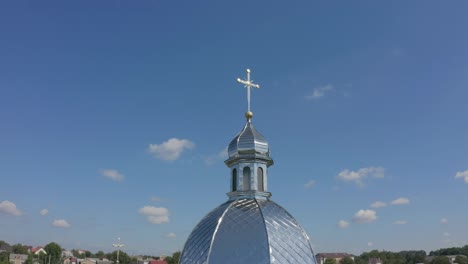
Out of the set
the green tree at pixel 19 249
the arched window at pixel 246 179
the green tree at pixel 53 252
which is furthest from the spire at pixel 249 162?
the green tree at pixel 19 249

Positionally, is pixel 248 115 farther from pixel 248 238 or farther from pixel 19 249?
pixel 19 249

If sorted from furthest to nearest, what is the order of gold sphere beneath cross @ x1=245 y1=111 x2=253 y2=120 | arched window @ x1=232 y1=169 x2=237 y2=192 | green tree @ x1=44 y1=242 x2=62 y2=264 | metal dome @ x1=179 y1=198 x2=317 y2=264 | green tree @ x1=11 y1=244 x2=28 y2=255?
1. green tree @ x1=11 y1=244 x2=28 y2=255
2. green tree @ x1=44 y1=242 x2=62 y2=264
3. gold sphere beneath cross @ x1=245 y1=111 x2=253 y2=120
4. arched window @ x1=232 y1=169 x2=237 y2=192
5. metal dome @ x1=179 y1=198 x2=317 y2=264

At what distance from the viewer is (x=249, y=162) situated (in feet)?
54.2

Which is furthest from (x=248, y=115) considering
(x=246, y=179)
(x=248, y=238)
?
(x=248, y=238)

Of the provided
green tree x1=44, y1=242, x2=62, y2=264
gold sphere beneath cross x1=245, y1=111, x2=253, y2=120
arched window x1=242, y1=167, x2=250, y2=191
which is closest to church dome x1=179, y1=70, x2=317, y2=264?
arched window x1=242, y1=167, x2=250, y2=191

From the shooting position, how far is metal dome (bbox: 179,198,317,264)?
12.8 m

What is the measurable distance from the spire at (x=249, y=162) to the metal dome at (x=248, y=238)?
3.90ft

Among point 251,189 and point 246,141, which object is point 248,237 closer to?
point 251,189

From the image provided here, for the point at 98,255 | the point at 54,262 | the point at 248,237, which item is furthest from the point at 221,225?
the point at 98,255

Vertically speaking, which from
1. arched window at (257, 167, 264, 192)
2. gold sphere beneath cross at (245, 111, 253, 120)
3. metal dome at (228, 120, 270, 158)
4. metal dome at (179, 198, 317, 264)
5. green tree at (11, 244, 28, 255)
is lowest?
green tree at (11, 244, 28, 255)

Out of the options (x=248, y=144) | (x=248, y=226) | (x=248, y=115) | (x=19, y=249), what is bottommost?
(x=19, y=249)

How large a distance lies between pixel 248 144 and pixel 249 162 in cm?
73

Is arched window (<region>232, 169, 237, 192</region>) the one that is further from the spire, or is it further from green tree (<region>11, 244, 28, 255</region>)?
green tree (<region>11, 244, 28, 255</region>)

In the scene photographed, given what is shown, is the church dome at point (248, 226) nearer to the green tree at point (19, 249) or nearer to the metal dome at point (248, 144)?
the metal dome at point (248, 144)
